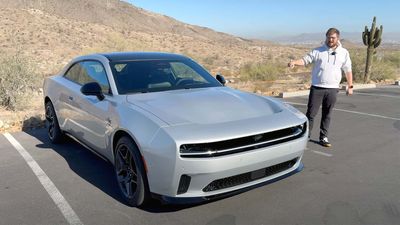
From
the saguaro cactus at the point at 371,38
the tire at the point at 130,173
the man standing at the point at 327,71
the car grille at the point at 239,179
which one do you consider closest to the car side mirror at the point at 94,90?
the tire at the point at 130,173

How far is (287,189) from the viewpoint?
4672mm

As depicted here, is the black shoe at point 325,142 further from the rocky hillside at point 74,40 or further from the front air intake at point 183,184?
the rocky hillside at point 74,40

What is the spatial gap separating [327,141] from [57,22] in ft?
163

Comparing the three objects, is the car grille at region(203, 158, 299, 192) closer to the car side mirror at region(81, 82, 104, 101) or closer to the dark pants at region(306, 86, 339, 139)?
the car side mirror at region(81, 82, 104, 101)

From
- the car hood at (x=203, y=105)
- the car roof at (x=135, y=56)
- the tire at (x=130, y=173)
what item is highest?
the car roof at (x=135, y=56)

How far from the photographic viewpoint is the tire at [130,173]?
4012 millimetres

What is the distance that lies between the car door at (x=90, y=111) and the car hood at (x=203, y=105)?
0.41 metres

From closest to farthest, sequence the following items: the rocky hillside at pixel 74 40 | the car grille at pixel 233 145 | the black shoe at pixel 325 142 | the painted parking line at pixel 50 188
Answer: the car grille at pixel 233 145 → the painted parking line at pixel 50 188 → the black shoe at pixel 325 142 → the rocky hillside at pixel 74 40

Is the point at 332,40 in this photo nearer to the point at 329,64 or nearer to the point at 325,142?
the point at 329,64

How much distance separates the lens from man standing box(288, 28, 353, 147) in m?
6.38

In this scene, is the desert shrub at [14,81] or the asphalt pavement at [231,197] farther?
the desert shrub at [14,81]

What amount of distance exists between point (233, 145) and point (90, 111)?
2.13 metres

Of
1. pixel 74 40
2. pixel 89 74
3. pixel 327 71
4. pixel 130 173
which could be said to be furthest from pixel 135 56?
pixel 74 40

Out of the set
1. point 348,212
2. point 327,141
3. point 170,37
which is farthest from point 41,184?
point 170,37
